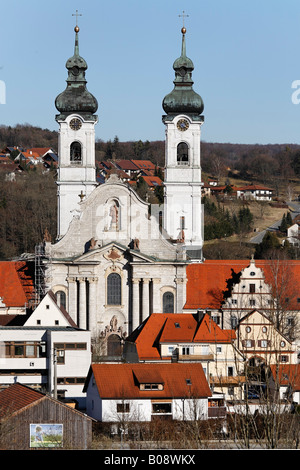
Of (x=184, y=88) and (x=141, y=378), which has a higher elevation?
(x=184, y=88)

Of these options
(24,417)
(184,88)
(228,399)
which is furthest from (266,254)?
(24,417)

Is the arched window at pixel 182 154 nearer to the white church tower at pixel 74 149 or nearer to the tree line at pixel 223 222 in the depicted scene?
the white church tower at pixel 74 149

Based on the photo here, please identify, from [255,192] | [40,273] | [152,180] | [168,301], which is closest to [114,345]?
[168,301]

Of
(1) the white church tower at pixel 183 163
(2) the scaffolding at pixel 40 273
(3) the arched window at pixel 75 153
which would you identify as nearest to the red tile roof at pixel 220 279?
(1) the white church tower at pixel 183 163

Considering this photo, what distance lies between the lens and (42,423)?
46156 millimetres

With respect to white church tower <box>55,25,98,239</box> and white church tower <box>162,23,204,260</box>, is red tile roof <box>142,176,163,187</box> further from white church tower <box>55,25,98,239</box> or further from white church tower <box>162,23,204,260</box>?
white church tower <box>162,23,204,260</box>

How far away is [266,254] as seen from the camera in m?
103

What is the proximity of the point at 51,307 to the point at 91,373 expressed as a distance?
556 inches

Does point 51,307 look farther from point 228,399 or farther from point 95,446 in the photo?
point 95,446

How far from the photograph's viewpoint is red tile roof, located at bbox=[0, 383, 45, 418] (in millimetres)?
47062

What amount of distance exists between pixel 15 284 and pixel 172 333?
581 inches

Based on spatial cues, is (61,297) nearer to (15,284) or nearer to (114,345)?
(15,284)

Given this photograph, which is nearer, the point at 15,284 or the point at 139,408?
the point at 139,408

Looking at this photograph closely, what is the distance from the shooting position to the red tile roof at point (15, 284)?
80.8 m
